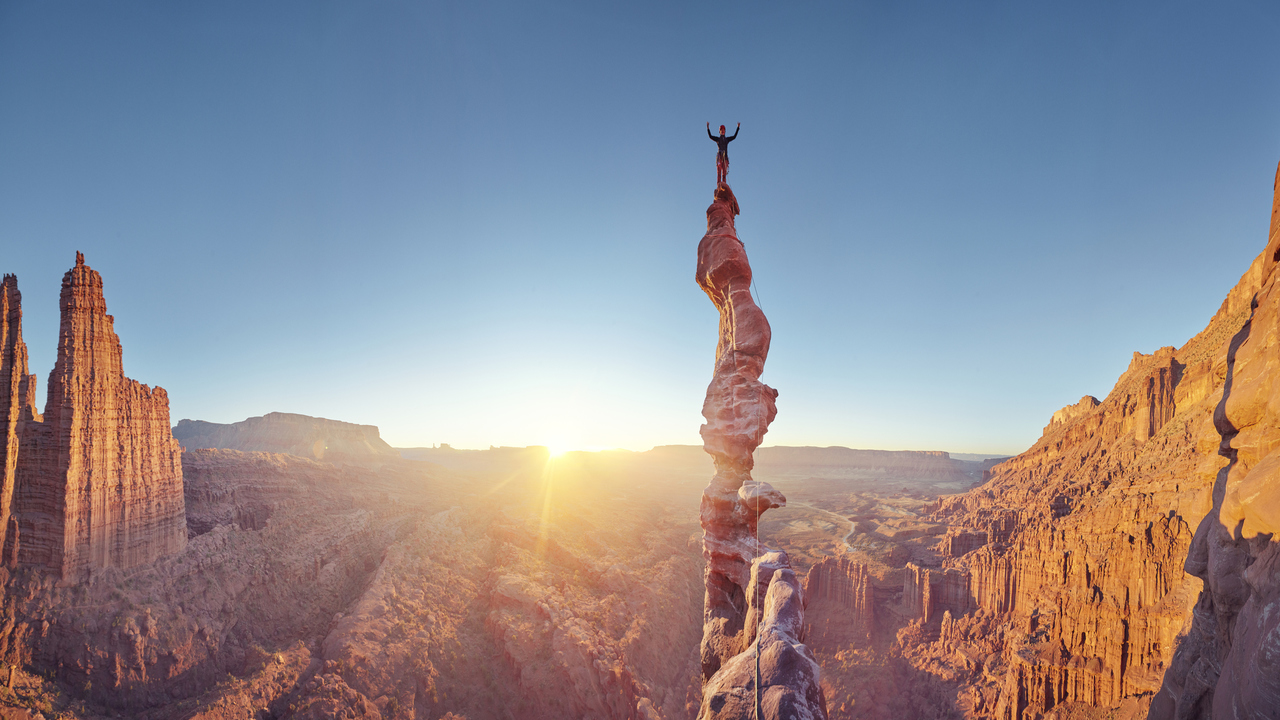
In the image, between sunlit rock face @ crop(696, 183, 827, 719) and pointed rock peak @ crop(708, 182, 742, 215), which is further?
pointed rock peak @ crop(708, 182, 742, 215)

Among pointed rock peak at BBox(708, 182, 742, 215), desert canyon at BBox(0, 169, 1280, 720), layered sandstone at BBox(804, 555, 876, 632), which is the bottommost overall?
layered sandstone at BBox(804, 555, 876, 632)

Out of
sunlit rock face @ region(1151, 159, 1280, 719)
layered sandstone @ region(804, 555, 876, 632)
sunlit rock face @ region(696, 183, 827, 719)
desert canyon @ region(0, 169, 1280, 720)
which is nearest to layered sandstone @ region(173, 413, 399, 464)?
desert canyon @ region(0, 169, 1280, 720)

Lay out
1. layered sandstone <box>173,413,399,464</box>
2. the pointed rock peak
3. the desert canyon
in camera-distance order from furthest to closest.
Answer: layered sandstone <box>173,413,399,464</box>
the pointed rock peak
the desert canyon

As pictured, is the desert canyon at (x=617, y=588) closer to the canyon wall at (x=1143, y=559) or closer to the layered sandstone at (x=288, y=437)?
the canyon wall at (x=1143, y=559)

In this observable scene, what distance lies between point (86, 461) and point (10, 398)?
13.0 ft

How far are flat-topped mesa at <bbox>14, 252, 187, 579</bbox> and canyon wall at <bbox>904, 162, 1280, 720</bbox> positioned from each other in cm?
3658

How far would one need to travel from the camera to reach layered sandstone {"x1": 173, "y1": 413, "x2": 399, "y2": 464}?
91.4 metres

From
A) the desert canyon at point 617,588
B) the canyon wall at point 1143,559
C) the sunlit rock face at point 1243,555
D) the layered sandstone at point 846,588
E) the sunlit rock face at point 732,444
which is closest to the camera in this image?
the sunlit rock face at point 1243,555

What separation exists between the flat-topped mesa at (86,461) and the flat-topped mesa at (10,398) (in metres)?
0.32

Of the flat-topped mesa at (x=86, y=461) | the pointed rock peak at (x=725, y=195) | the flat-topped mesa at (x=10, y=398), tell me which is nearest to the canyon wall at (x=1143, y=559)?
the pointed rock peak at (x=725, y=195)

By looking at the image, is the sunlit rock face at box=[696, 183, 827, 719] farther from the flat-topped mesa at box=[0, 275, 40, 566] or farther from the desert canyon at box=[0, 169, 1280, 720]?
the flat-topped mesa at box=[0, 275, 40, 566]

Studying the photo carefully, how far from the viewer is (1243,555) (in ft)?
19.7

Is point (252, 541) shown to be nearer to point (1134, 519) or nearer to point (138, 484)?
point (138, 484)

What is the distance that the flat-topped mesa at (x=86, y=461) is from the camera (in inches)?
810
